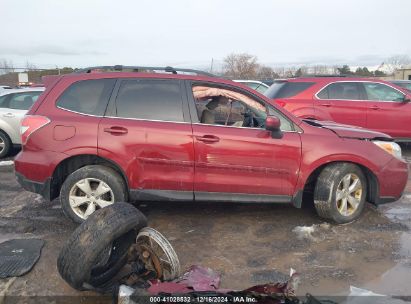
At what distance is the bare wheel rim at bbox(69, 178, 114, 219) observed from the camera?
4.57 m

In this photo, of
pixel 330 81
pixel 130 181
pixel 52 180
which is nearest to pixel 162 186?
pixel 130 181

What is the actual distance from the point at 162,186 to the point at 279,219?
59.9 inches

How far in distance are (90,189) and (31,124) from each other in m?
0.98

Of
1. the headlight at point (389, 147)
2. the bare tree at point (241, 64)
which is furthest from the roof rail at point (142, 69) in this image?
the bare tree at point (241, 64)

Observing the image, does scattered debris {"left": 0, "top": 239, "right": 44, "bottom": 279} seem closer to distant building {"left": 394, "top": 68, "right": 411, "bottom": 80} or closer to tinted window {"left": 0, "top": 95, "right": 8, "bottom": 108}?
tinted window {"left": 0, "top": 95, "right": 8, "bottom": 108}

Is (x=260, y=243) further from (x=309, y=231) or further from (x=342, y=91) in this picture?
(x=342, y=91)

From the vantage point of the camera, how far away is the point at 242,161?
15.1 feet

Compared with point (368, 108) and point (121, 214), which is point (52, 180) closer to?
point (121, 214)

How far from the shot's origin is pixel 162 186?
15.2 feet

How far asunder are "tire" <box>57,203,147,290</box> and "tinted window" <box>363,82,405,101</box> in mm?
6891

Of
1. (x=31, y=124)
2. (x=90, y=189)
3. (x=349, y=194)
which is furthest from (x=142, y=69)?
(x=349, y=194)

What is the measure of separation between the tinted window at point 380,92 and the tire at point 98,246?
22.6 ft

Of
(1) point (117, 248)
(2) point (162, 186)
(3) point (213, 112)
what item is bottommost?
(1) point (117, 248)

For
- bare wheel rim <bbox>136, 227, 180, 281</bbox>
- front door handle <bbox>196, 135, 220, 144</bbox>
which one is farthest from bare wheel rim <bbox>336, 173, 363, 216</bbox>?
bare wheel rim <bbox>136, 227, 180, 281</bbox>
